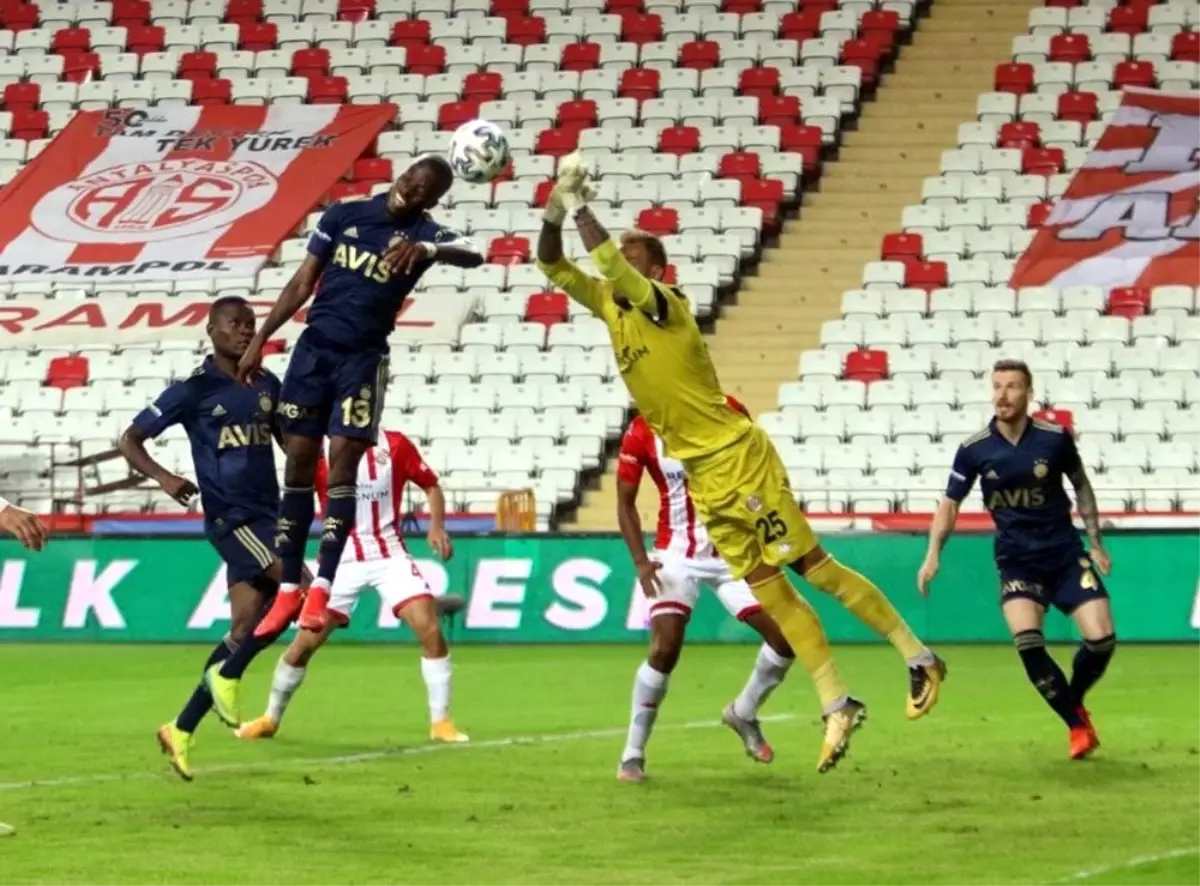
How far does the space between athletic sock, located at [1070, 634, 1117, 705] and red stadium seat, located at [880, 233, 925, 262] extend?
1890 centimetres

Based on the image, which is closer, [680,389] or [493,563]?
[680,389]

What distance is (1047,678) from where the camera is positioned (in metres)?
12.0

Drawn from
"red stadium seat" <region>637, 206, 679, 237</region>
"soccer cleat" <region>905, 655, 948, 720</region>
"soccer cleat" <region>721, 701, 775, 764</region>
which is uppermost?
"soccer cleat" <region>905, 655, 948, 720</region>

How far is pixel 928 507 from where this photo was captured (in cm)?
2561

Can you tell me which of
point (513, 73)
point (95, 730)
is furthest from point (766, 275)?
point (95, 730)

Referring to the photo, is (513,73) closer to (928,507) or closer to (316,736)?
(928,507)

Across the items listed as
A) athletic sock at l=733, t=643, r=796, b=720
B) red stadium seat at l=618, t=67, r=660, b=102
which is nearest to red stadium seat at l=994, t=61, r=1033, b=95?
red stadium seat at l=618, t=67, r=660, b=102

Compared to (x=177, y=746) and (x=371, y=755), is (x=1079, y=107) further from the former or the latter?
(x=177, y=746)

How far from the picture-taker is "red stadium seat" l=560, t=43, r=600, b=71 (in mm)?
35312

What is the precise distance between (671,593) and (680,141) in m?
22.4

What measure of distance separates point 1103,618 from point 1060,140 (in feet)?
68.3

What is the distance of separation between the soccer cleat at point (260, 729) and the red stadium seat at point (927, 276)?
17.4 m

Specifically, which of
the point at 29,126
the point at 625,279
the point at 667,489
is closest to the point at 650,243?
the point at 625,279

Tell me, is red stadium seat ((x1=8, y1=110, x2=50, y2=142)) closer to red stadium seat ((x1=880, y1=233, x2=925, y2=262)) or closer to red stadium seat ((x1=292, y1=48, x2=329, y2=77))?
red stadium seat ((x1=292, y1=48, x2=329, y2=77))
